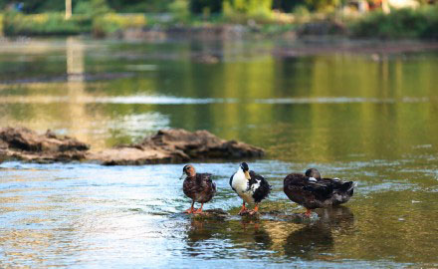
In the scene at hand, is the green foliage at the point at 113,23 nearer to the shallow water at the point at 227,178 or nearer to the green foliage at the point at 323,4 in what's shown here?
the green foliage at the point at 323,4

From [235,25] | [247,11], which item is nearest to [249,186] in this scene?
[235,25]

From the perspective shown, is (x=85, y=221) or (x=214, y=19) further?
(x=214, y=19)

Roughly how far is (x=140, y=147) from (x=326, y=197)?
264 inches

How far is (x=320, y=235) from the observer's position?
11812 mm

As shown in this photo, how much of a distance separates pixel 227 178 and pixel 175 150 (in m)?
2.58

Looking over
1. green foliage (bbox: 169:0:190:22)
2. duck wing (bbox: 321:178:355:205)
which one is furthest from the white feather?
green foliage (bbox: 169:0:190:22)

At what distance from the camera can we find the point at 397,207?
1354 centimetres

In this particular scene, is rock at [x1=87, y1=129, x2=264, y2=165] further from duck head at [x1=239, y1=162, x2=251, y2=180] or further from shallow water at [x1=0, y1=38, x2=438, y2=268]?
duck head at [x1=239, y1=162, x2=251, y2=180]

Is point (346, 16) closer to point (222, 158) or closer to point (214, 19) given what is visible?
point (214, 19)

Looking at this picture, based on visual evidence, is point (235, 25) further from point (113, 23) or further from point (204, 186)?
point (204, 186)

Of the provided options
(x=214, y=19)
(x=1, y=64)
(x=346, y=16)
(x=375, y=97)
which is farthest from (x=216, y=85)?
(x=214, y=19)

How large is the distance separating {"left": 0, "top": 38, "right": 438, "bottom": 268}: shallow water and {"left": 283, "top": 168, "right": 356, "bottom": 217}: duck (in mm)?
260

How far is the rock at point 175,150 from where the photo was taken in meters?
18.0

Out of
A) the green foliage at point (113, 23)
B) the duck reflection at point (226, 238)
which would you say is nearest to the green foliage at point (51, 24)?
the green foliage at point (113, 23)
